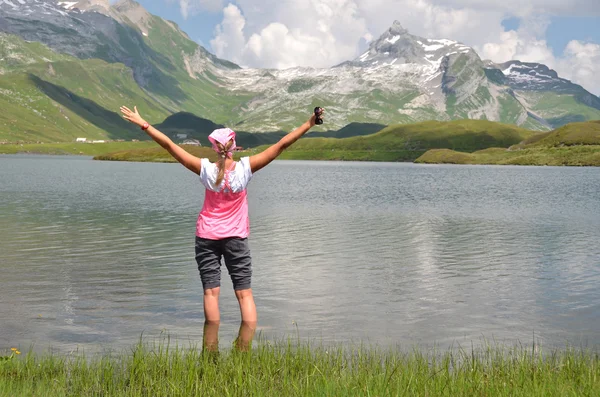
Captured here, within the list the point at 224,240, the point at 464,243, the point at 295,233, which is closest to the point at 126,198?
the point at 295,233

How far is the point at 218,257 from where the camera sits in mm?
14188

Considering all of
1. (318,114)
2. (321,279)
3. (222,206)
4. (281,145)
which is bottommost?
(321,279)

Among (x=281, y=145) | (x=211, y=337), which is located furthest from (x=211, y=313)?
(x=281, y=145)

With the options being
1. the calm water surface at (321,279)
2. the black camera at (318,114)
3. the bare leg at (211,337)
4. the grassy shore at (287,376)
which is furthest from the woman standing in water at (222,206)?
the calm water surface at (321,279)

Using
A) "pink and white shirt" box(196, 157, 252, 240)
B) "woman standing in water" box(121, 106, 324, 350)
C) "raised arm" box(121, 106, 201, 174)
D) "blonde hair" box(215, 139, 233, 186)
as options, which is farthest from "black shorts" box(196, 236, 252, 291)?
"raised arm" box(121, 106, 201, 174)

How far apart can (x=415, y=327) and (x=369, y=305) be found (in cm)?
315

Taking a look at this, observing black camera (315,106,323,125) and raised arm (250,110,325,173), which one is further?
raised arm (250,110,325,173)

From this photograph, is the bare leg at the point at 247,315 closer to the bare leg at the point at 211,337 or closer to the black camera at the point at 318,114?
the bare leg at the point at 211,337

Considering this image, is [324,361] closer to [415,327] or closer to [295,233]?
[415,327]

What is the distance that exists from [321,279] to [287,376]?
13.8 metres

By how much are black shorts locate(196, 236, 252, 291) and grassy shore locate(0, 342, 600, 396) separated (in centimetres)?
161

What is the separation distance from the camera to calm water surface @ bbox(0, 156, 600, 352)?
17.7 metres

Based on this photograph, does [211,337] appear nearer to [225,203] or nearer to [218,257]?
[218,257]

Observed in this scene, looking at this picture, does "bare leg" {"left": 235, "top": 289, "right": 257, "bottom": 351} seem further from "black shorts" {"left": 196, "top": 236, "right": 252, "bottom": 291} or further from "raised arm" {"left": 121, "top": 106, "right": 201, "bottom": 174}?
"raised arm" {"left": 121, "top": 106, "right": 201, "bottom": 174}
